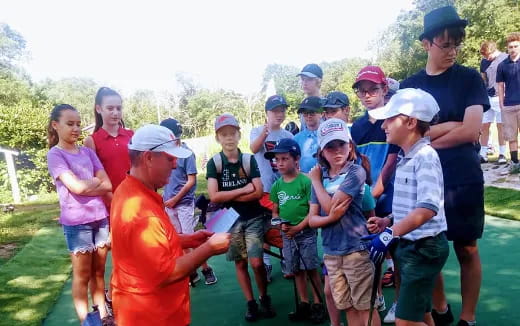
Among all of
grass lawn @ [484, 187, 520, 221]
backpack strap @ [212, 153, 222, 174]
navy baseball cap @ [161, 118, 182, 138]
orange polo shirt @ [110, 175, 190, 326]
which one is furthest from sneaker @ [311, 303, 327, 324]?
grass lawn @ [484, 187, 520, 221]

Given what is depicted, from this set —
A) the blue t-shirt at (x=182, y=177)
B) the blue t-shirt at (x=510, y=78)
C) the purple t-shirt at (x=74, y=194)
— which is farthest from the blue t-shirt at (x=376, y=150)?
the blue t-shirt at (x=510, y=78)

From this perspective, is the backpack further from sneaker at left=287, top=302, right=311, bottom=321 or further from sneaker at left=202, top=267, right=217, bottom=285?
sneaker at left=202, top=267, right=217, bottom=285

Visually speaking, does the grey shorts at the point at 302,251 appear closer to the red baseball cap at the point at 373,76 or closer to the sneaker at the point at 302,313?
the sneaker at the point at 302,313

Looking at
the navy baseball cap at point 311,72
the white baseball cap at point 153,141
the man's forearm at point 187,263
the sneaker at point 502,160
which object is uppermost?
the navy baseball cap at point 311,72

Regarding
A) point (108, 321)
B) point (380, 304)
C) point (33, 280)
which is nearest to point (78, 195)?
point (108, 321)

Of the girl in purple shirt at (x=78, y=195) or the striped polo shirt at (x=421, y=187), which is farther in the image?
the girl in purple shirt at (x=78, y=195)

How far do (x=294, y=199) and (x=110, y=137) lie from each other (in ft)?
5.35

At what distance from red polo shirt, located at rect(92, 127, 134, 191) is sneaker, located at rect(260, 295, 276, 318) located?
157 centimetres

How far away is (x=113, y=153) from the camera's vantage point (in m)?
3.42

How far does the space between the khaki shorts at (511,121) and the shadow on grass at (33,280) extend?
699 centimetres

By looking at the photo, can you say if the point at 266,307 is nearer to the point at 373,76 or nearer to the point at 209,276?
the point at 209,276

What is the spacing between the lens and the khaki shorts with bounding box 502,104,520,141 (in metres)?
6.63

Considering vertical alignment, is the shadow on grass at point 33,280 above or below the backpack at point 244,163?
below

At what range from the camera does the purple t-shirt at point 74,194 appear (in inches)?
117
